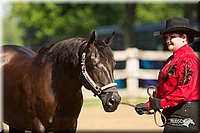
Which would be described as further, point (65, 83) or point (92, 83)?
point (65, 83)

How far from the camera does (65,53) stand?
4.82 meters

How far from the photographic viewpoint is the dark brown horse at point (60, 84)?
4.50 metres

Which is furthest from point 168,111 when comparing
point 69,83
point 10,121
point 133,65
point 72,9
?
point 72,9

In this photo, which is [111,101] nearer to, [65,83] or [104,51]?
[104,51]

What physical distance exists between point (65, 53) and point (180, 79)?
4.68 feet

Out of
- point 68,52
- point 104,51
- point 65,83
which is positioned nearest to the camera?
point 104,51

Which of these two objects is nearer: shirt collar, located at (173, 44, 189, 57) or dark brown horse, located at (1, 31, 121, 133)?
shirt collar, located at (173, 44, 189, 57)

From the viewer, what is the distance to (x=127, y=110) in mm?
11109

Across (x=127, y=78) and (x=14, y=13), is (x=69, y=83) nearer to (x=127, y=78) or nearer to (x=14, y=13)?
(x=127, y=78)

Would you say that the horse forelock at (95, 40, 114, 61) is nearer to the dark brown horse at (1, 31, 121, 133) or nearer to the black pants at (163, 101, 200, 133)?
the dark brown horse at (1, 31, 121, 133)

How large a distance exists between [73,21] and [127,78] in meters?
18.7

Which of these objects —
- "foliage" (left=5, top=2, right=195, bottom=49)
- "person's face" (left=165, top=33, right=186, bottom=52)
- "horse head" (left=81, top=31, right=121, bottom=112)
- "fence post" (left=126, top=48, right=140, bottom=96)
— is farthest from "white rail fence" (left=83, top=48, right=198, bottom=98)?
"foliage" (left=5, top=2, right=195, bottom=49)

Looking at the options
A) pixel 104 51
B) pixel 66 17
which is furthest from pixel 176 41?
pixel 66 17

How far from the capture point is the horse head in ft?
14.4
